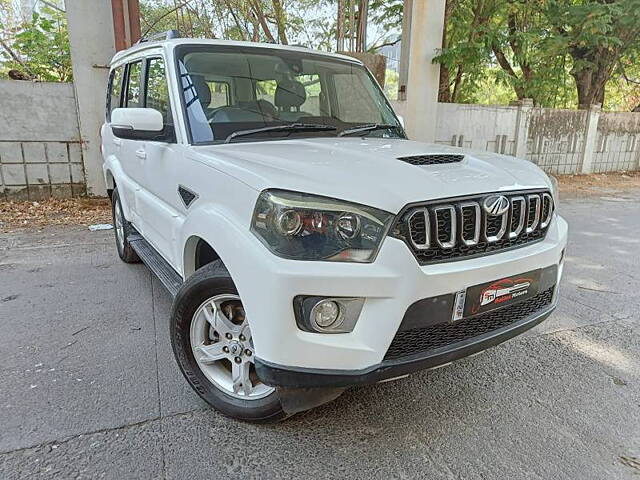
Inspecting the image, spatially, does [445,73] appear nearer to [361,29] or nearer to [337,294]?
[361,29]

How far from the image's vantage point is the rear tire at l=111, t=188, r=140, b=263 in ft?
13.9

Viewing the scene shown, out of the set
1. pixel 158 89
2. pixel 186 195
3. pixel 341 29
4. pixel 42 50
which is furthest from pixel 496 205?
pixel 42 50

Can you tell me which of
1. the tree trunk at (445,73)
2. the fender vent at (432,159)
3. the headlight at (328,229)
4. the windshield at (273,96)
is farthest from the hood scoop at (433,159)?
the tree trunk at (445,73)

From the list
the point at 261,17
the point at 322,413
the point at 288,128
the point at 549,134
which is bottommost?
the point at 322,413

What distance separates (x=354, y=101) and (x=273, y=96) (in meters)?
0.73

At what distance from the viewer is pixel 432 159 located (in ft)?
7.47

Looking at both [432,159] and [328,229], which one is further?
[432,159]

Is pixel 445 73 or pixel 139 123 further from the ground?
pixel 445 73

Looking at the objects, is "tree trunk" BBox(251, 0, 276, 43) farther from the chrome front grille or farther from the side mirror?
the chrome front grille

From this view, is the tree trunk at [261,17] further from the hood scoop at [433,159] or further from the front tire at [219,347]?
the front tire at [219,347]

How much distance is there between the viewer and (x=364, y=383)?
1747 mm

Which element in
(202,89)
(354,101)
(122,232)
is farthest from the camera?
(122,232)

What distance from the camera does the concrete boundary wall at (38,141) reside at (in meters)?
6.52

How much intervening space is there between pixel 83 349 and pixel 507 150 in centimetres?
1047
